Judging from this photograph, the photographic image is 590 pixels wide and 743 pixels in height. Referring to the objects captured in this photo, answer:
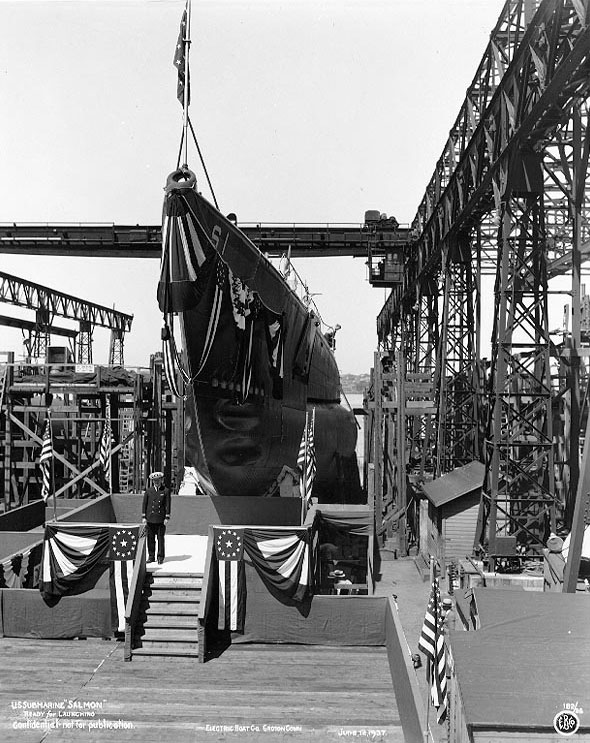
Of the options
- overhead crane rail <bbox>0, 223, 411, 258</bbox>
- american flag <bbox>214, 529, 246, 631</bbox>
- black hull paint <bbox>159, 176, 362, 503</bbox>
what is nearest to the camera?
american flag <bbox>214, 529, 246, 631</bbox>

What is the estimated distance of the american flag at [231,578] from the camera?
10367 mm

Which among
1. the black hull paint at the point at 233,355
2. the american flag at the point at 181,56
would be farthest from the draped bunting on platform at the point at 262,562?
the american flag at the point at 181,56

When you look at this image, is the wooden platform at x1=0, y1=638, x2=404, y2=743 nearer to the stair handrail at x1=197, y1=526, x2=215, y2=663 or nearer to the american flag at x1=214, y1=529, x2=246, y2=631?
the stair handrail at x1=197, y1=526, x2=215, y2=663

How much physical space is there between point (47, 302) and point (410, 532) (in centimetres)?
2846

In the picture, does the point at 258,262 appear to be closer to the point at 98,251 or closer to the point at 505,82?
the point at 505,82

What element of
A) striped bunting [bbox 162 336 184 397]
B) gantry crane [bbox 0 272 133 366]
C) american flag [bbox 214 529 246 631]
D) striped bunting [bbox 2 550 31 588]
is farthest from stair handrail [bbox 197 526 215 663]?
gantry crane [bbox 0 272 133 366]

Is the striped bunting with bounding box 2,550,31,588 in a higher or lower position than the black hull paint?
lower

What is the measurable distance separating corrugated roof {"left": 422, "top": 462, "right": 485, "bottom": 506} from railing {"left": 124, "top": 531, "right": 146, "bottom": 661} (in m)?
9.15

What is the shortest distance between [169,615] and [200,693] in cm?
187

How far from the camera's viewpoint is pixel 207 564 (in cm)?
1044

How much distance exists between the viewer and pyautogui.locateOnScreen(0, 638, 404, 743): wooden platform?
7566mm

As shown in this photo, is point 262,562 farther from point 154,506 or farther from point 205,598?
point 154,506

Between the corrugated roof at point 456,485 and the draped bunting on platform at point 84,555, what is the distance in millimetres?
9377

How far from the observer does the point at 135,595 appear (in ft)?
33.1
